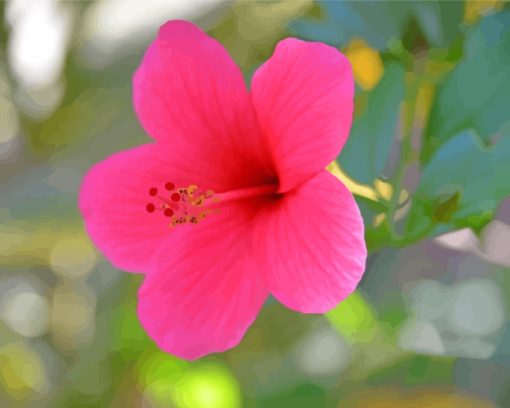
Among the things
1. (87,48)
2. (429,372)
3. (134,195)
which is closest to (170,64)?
(134,195)

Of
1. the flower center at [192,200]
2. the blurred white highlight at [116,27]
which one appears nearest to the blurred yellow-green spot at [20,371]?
the blurred white highlight at [116,27]

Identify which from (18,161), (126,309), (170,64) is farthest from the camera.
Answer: (18,161)

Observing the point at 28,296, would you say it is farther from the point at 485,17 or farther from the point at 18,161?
the point at 485,17

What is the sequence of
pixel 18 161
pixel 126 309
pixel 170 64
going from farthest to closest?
pixel 18 161 → pixel 126 309 → pixel 170 64

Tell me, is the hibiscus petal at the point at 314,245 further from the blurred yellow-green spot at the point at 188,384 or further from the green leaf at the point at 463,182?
the blurred yellow-green spot at the point at 188,384

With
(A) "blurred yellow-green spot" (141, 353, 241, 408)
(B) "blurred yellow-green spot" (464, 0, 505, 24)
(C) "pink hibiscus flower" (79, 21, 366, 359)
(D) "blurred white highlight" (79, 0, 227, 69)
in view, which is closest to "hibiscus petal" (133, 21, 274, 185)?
(C) "pink hibiscus flower" (79, 21, 366, 359)

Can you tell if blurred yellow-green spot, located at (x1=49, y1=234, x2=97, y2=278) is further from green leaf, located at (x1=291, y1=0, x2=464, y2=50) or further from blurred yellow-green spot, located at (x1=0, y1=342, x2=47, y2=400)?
green leaf, located at (x1=291, y1=0, x2=464, y2=50)

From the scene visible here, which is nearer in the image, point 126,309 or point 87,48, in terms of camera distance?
point 126,309
